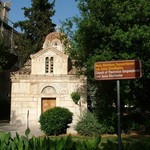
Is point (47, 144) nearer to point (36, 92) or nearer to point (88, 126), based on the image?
point (88, 126)

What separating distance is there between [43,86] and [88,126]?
9.98 meters

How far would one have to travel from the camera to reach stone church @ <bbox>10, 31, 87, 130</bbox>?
30.5 meters

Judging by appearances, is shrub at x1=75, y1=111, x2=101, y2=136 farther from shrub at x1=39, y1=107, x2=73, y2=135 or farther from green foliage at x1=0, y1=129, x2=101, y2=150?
green foliage at x1=0, y1=129, x2=101, y2=150

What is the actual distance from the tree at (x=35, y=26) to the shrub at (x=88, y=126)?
66.2ft

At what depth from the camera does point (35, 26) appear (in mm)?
42594

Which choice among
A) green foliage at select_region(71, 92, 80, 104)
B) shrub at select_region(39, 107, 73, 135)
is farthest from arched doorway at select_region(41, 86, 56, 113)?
shrub at select_region(39, 107, 73, 135)

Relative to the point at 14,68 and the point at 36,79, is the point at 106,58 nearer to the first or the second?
the point at 36,79

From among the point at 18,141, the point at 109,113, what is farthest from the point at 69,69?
the point at 18,141

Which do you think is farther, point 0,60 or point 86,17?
point 0,60

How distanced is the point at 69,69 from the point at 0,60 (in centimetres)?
631

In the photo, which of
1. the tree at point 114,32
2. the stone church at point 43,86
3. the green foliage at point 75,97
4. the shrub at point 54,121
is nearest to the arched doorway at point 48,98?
the stone church at point 43,86

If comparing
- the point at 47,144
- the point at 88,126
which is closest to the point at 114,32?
the point at 88,126

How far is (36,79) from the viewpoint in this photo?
31.1 m

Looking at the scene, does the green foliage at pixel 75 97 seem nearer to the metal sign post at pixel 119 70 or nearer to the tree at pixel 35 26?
the tree at pixel 35 26
